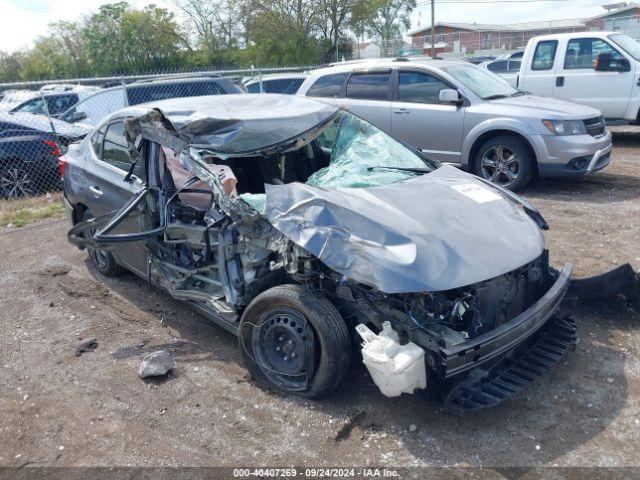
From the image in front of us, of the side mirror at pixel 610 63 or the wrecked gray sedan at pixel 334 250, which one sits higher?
the side mirror at pixel 610 63

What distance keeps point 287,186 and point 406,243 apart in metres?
0.91

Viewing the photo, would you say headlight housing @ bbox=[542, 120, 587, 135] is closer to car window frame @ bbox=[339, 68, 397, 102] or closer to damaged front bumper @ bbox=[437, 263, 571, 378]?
car window frame @ bbox=[339, 68, 397, 102]

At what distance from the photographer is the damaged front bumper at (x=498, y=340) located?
9.12ft

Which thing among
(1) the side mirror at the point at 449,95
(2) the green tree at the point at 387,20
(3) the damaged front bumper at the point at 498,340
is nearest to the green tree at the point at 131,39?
(2) the green tree at the point at 387,20

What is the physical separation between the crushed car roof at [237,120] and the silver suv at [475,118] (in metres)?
3.64

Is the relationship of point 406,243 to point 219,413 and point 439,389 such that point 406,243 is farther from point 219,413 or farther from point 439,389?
point 219,413

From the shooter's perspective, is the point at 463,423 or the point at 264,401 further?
the point at 264,401

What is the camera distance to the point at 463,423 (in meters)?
3.15

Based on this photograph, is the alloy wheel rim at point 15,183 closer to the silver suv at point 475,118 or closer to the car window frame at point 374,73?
the silver suv at point 475,118

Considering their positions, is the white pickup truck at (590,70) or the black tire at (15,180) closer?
the black tire at (15,180)

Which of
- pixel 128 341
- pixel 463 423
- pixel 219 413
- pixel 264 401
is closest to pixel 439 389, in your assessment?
pixel 463 423

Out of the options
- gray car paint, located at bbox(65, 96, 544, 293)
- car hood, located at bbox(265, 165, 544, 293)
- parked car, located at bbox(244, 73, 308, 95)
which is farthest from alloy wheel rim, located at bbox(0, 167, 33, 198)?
car hood, located at bbox(265, 165, 544, 293)

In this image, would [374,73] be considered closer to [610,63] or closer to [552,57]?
[552,57]

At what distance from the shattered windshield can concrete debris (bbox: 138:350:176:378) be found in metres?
1.62
